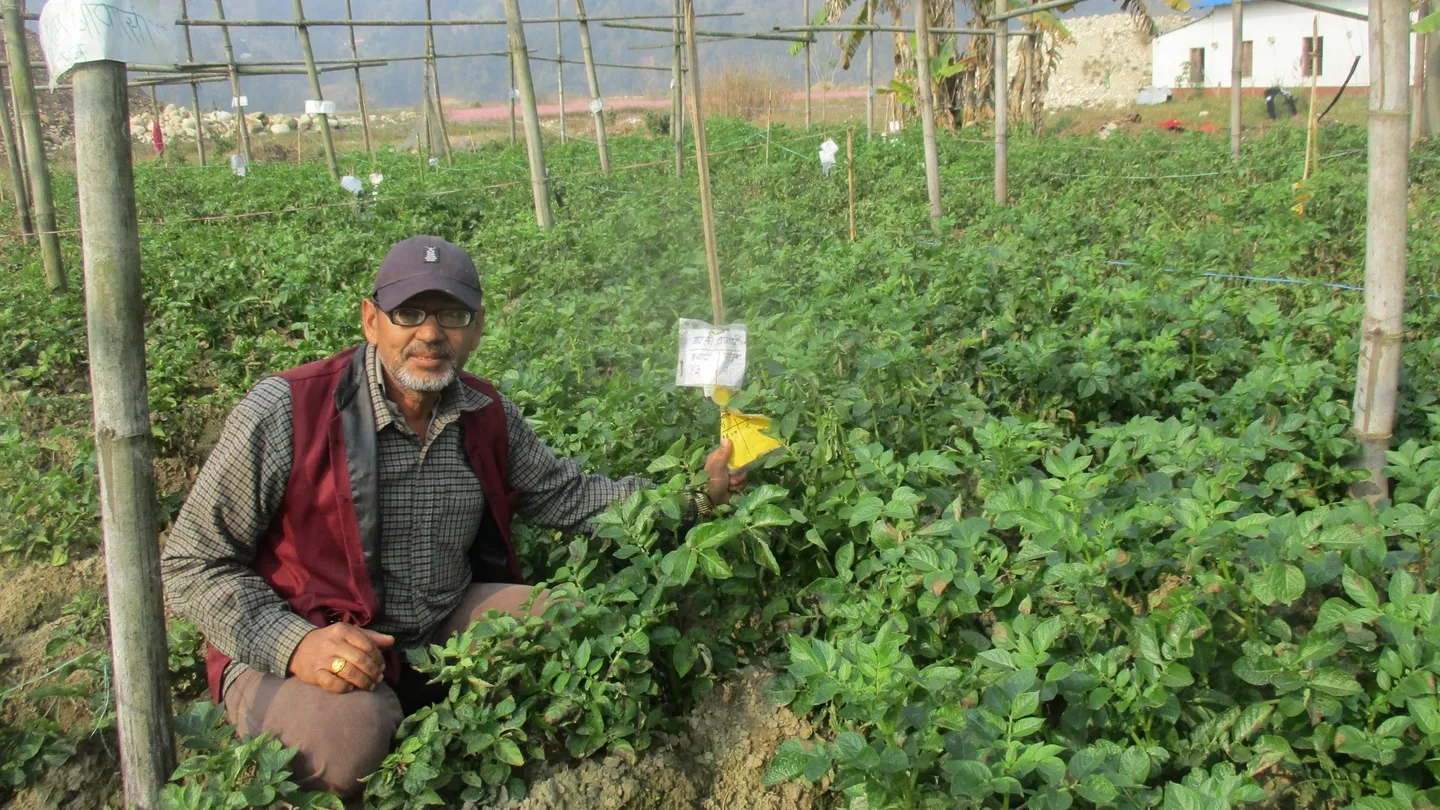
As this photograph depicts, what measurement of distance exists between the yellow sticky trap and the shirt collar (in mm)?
630

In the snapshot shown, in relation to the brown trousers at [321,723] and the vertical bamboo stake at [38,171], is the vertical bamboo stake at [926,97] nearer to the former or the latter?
the vertical bamboo stake at [38,171]

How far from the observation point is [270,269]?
6586 mm

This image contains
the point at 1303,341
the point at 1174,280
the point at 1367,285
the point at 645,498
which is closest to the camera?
the point at 645,498

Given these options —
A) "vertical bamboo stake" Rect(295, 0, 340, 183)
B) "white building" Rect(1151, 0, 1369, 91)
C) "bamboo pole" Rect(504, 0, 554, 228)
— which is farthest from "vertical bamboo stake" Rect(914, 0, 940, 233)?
"white building" Rect(1151, 0, 1369, 91)

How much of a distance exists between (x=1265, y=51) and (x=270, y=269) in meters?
32.0

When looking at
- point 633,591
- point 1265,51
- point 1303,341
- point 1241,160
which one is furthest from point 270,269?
point 1265,51

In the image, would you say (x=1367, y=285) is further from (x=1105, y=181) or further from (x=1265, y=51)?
(x=1265, y=51)

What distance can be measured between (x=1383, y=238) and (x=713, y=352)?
1.83 m

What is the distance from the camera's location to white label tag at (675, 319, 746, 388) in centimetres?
282

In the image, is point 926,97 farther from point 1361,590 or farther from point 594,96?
point 594,96

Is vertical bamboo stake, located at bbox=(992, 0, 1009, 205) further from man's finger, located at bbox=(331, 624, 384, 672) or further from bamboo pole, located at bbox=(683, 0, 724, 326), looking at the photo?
man's finger, located at bbox=(331, 624, 384, 672)

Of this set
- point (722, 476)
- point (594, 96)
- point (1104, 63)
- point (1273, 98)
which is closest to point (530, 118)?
point (594, 96)

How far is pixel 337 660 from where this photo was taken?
2229 millimetres

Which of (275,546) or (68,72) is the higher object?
(68,72)
